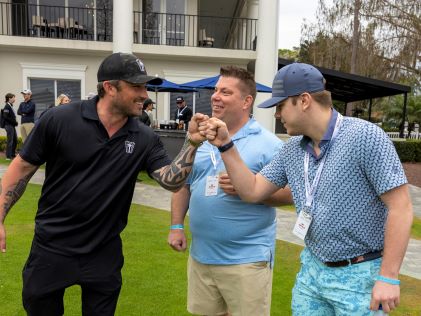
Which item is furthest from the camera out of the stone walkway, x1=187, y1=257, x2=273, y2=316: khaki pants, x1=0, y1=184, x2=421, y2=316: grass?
the stone walkway

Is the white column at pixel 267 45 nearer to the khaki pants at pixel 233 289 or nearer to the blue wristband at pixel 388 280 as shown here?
the khaki pants at pixel 233 289

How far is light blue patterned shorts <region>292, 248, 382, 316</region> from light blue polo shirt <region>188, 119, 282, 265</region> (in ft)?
1.56

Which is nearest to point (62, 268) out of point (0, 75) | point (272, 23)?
point (272, 23)

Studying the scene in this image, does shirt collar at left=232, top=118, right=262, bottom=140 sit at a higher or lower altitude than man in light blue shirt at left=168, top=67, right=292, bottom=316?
higher

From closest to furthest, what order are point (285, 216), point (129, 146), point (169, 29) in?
1. point (129, 146)
2. point (285, 216)
3. point (169, 29)

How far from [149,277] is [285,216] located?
13.0 feet

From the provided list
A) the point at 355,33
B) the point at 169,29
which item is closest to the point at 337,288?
the point at 169,29

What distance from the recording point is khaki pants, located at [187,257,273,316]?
2.53 m

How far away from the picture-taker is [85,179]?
234 cm

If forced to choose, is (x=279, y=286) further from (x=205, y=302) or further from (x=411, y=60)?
(x=411, y=60)

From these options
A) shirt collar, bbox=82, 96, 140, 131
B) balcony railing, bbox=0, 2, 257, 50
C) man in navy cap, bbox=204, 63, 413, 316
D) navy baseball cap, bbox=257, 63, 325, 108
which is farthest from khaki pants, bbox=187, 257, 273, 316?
balcony railing, bbox=0, 2, 257, 50

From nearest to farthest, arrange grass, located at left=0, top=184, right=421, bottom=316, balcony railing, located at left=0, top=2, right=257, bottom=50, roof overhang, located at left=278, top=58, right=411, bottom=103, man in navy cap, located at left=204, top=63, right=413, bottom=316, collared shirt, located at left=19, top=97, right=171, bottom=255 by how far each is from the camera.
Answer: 1. man in navy cap, located at left=204, top=63, right=413, bottom=316
2. collared shirt, located at left=19, top=97, right=171, bottom=255
3. grass, located at left=0, top=184, right=421, bottom=316
4. balcony railing, located at left=0, top=2, right=257, bottom=50
5. roof overhang, located at left=278, top=58, right=411, bottom=103

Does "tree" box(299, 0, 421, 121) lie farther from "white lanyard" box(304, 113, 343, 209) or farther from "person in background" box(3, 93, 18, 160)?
"white lanyard" box(304, 113, 343, 209)

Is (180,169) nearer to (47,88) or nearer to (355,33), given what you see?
(47,88)
